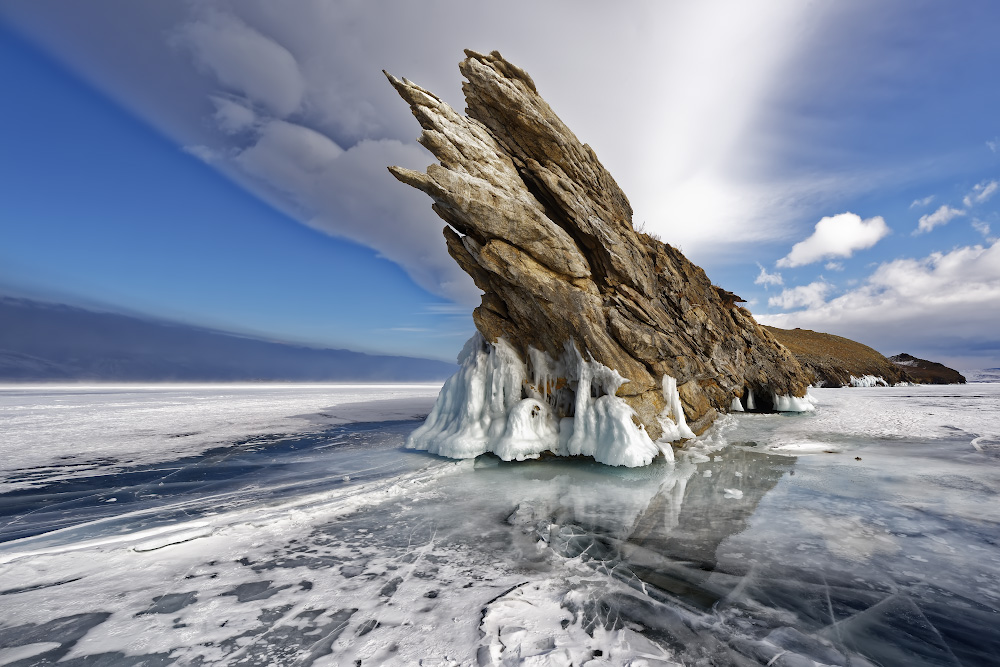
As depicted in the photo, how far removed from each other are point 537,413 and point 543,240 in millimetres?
5819

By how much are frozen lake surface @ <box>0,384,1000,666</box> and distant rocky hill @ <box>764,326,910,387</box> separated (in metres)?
63.9

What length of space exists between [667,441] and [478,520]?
845 centimetres

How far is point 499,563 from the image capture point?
5.09 m

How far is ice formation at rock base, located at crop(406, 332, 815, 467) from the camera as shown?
448 inches

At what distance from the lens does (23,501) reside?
25.5ft

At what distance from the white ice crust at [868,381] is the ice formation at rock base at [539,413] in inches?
2988

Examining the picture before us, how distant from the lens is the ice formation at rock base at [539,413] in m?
11.4

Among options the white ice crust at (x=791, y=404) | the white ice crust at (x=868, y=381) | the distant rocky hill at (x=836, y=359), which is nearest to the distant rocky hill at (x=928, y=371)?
the distant rocky hill at (x=836, y=359)

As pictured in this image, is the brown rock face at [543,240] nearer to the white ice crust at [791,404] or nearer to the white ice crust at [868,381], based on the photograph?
the white ice crust at [791,404]

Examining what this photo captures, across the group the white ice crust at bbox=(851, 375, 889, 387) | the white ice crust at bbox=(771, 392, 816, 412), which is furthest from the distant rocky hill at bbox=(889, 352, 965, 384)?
the white ice crust at bbox=(771, 392, 816, 412)

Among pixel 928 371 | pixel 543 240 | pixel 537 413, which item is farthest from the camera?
pixel 928 371

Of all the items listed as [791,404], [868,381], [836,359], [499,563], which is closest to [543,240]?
[499,563]

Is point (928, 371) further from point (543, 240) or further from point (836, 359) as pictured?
point (543, 240)

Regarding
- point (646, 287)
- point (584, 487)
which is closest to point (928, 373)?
point (646, 287)
